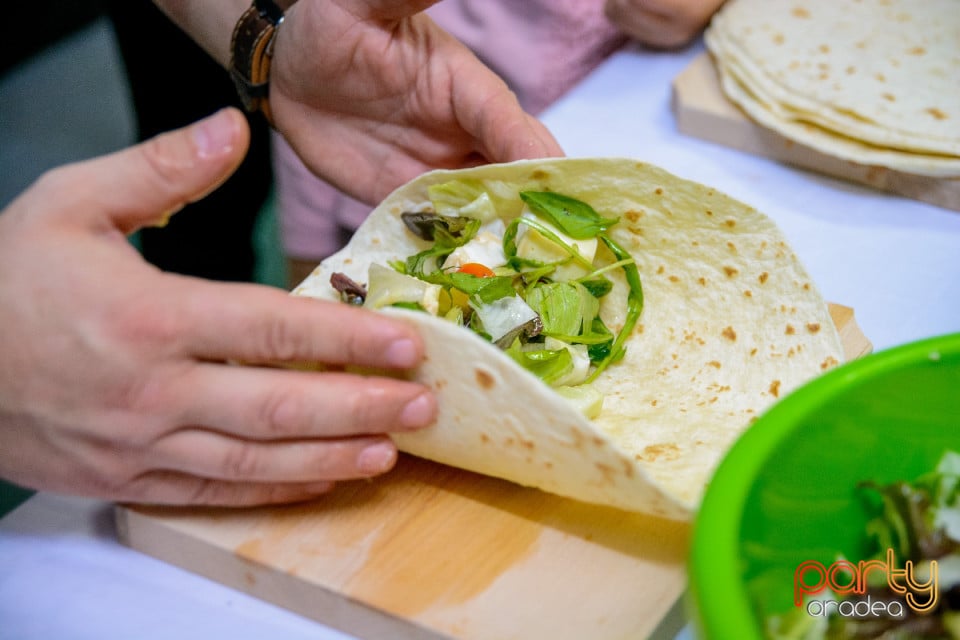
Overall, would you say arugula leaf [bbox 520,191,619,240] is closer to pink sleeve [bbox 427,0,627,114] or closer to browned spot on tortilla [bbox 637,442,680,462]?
browned spot on tortilla [bbox 637,442,680,462]

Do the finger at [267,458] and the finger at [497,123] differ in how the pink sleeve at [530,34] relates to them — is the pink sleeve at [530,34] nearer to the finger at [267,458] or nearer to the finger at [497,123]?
the finger at [497,123]

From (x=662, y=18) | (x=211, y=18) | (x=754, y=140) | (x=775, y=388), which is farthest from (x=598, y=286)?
(x=211, y=18)

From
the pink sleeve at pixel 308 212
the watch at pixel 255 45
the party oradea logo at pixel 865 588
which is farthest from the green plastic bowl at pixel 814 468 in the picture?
the pink sleeve at pixel 308 212

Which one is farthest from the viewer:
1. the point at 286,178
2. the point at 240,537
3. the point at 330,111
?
the point at 286,178

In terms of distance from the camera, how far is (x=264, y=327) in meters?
1.18

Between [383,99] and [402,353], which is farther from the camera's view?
[383,99]

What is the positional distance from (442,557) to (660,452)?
1.23ft

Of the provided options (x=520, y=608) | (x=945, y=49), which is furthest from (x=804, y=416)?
(x=945, y=49)

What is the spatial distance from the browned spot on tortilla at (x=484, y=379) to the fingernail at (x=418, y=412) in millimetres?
76

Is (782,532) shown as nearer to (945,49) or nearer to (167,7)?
(945,49)

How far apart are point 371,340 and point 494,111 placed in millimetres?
808

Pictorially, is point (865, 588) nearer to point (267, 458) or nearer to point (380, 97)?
point (267, 458)

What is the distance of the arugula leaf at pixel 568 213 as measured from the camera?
1651 millimetres

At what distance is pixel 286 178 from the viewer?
9.37ft
